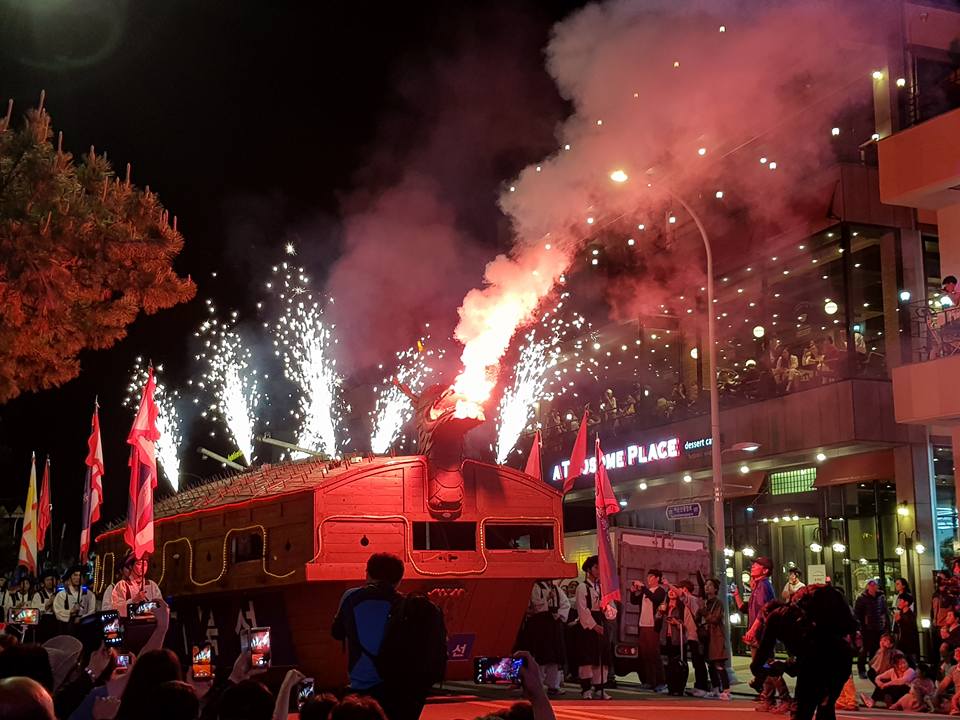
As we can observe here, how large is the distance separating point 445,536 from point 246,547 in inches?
112

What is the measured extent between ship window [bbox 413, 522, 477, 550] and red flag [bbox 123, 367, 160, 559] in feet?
13.0

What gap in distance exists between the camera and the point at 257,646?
20.3 feet

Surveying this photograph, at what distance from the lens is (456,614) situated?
16.0 metres

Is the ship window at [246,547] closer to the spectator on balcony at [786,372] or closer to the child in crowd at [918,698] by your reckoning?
the child in crowd at [918,698]

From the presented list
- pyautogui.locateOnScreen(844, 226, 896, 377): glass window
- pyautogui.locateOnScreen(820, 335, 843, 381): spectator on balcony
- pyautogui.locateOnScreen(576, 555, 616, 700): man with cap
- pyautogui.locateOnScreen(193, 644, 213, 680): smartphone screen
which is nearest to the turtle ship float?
pyautogui.locateOnScreen(576, 555, 616, 700): man with cap

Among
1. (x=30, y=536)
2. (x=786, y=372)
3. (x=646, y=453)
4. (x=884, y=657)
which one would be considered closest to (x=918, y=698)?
(x=884, y=657)

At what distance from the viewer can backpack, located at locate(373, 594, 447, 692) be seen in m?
6.89

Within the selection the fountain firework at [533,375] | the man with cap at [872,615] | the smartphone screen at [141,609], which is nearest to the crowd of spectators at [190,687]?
the smartphone screen at [141,609]

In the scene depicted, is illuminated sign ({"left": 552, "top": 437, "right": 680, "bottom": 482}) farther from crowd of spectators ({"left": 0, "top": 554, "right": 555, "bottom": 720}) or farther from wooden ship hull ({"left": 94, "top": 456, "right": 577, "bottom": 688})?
crowd of spectators ({"left": 0, "top": 554, "right": 555, "bottom": 720})

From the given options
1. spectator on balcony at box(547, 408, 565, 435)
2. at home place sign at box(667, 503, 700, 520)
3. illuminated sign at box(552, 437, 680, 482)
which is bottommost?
at home place sign at box(667, 503, 700, 520)

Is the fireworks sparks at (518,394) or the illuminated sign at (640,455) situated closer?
the illuminated sign at (640,455)

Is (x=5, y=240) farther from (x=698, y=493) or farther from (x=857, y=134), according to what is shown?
(x=698, y=493)

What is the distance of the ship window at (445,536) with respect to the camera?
16391mm

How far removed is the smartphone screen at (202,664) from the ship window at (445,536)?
32.0ft
